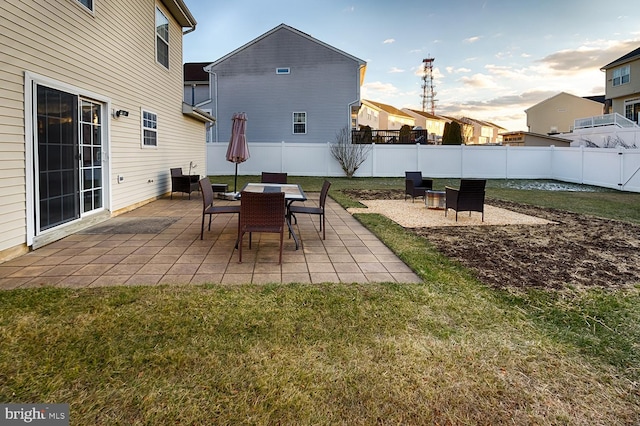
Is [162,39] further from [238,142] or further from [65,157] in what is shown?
[65,157]

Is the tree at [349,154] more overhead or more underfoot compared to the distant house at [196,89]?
more underfoot

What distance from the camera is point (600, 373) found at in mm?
2490

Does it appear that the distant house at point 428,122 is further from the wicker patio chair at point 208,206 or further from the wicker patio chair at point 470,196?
the wicker patio chair at point 208,206

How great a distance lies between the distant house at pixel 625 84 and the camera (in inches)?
1001

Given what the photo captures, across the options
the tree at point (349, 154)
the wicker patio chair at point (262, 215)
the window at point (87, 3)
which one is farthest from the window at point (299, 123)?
the wicker patio chair at point (262, 215)

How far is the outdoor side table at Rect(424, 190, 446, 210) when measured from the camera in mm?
9367

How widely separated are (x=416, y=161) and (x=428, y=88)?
51.6 meters

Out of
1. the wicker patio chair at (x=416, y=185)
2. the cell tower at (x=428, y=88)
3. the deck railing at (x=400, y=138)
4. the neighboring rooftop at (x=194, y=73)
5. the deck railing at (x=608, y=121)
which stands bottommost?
the wicker patio chair at (x=416, y=185)

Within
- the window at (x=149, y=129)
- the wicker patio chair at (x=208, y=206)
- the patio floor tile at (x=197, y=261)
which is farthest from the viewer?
the window at (x=149, y=129)

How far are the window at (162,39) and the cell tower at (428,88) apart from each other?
60.7 m

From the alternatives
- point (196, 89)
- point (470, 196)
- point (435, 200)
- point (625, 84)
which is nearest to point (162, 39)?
point (435, 200)

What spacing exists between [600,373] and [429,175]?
19.0 metres

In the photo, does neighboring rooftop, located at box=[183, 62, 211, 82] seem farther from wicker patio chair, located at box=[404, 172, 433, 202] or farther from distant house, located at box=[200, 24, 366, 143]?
wicker patio chair, located at box=[404, 172, 433, 202]

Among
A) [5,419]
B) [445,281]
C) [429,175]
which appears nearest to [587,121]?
[429,175]
